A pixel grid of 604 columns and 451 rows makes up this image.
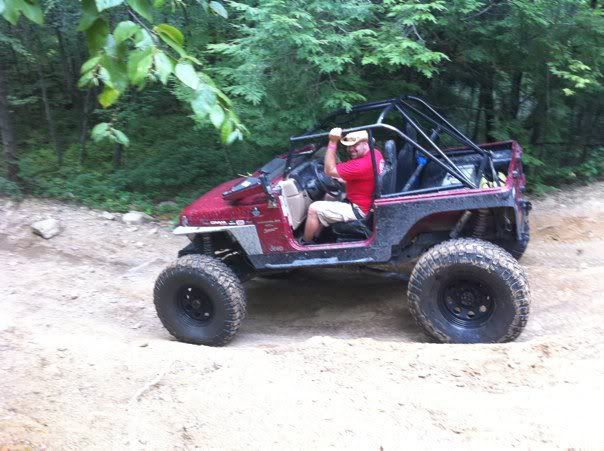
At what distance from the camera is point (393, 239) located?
472cm

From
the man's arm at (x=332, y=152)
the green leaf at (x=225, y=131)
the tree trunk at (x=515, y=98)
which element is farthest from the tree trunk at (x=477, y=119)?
the green leaf at (x=225, y=131)

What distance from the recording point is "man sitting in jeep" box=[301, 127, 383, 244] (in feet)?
16.3

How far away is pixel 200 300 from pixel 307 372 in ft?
5.62

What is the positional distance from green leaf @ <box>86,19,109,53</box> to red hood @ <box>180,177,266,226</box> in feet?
10.3

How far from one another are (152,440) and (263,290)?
3.41m

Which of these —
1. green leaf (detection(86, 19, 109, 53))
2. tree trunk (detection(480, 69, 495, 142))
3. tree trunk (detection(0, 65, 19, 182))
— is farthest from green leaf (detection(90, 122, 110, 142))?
tree trunk (detection(0, 65, 19, 182))

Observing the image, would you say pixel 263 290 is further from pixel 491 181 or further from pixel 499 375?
pixel 499 375

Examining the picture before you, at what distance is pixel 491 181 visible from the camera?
511cm

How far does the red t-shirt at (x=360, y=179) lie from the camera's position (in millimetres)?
4949

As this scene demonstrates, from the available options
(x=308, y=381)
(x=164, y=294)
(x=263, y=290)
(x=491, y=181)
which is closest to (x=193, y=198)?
(x=263, y=290)

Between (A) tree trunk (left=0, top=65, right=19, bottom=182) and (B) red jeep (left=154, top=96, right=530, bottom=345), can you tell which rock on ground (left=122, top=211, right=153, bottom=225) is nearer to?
(A) tree trunk (left=0, top=65, right=19, bottom=182)

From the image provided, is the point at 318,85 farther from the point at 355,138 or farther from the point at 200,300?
the point at 200,300

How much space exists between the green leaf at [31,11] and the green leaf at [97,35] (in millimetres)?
161

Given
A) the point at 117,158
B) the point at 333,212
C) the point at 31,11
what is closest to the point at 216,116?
the point at 31,11
